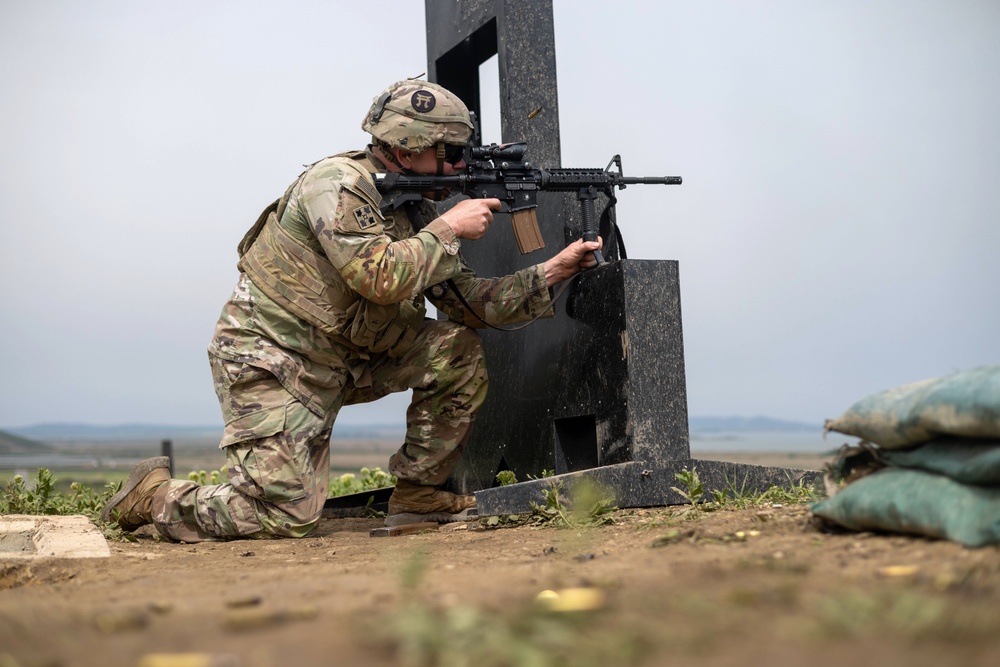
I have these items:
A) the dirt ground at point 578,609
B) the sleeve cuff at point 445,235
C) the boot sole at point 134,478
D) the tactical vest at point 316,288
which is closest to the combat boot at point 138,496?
the boot sole at point 134,478

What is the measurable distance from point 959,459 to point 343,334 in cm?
278

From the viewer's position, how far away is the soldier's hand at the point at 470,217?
436cm

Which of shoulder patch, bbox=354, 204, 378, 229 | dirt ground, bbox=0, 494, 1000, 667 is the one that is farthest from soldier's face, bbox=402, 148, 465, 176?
dirt ground, bbox=0, 494, 1000, 667

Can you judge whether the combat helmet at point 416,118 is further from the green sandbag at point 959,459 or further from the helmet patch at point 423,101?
the green sandbag at point 959,459

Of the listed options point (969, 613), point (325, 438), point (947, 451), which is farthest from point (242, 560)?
point (969, 613)

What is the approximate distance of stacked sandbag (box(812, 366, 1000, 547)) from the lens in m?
2.29

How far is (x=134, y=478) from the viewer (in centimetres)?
468

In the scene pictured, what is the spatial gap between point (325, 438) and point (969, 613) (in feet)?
11.2

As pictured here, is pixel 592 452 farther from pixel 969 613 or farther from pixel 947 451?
pixel 969 613

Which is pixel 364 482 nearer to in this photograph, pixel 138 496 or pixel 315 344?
pixel 138 496

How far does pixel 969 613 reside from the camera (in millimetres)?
1592

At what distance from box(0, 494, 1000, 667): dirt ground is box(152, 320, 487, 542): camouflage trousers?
1.23m

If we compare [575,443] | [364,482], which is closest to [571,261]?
[575,443]

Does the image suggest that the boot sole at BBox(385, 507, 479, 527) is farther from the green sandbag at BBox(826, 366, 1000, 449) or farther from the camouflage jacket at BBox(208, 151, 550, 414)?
the green sandbag at BBox(826, 366, 1000, 449)
